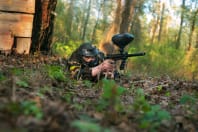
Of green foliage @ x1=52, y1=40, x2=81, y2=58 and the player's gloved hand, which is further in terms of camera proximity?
green foliage @ x1=52, y1=40, x2=81, y2=58

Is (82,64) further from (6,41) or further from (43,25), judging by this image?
(43,25)

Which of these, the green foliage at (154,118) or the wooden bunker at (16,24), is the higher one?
the wooden bunker at (16,24)

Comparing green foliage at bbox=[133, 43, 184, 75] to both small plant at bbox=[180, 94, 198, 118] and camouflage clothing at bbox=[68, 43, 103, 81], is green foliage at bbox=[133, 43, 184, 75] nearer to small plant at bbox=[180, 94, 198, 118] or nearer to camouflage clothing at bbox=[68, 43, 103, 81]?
camouflage clothing at bbox=[68, 43, 103, 81]

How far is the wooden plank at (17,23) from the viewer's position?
762 cm

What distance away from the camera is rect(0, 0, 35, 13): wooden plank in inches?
299

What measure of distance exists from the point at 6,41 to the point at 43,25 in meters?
1.13

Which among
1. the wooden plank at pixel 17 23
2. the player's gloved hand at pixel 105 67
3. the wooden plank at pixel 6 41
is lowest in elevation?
the player's gloved hand at pixel 105 67

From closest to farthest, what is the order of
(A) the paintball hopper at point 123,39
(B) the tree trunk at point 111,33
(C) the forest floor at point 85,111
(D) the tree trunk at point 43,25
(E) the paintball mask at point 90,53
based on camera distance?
1. (C) the forest floor at point 85,111
2. (A) the paintball hopper at point 123,39
3. (E) the paintball mask at point 90,53
4. (D) the tree trunk at point 43,25
5. (B) the tree trunk at point 111,33

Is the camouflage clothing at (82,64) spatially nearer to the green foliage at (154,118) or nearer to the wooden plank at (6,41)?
the wooden plank at (6,41)

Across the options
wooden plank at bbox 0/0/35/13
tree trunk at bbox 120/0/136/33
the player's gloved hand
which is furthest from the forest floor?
tree trunk at bbox 120/0/136/33

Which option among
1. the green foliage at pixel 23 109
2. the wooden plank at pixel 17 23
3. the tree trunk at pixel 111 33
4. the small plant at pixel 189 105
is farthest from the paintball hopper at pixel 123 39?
the tree trunk at pixel 111 33

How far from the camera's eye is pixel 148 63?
20.0 m

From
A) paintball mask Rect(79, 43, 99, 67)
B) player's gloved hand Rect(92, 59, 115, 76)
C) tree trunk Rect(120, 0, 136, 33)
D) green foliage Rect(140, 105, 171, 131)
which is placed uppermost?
tree trunk Rect(120, 0, 136, 33)

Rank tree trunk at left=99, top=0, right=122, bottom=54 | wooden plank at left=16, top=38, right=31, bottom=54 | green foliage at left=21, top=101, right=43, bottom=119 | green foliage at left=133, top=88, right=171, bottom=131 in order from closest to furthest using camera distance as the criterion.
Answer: green foliage at left=21, top=101, right=43, bottom=119 < green foliage at left=133, top=88, right=171, bottom=131 < wooden plank at left=16, top=38, right=31, bottom=54 < tree trunk at left=99, top=0, right=122, bottom=54
